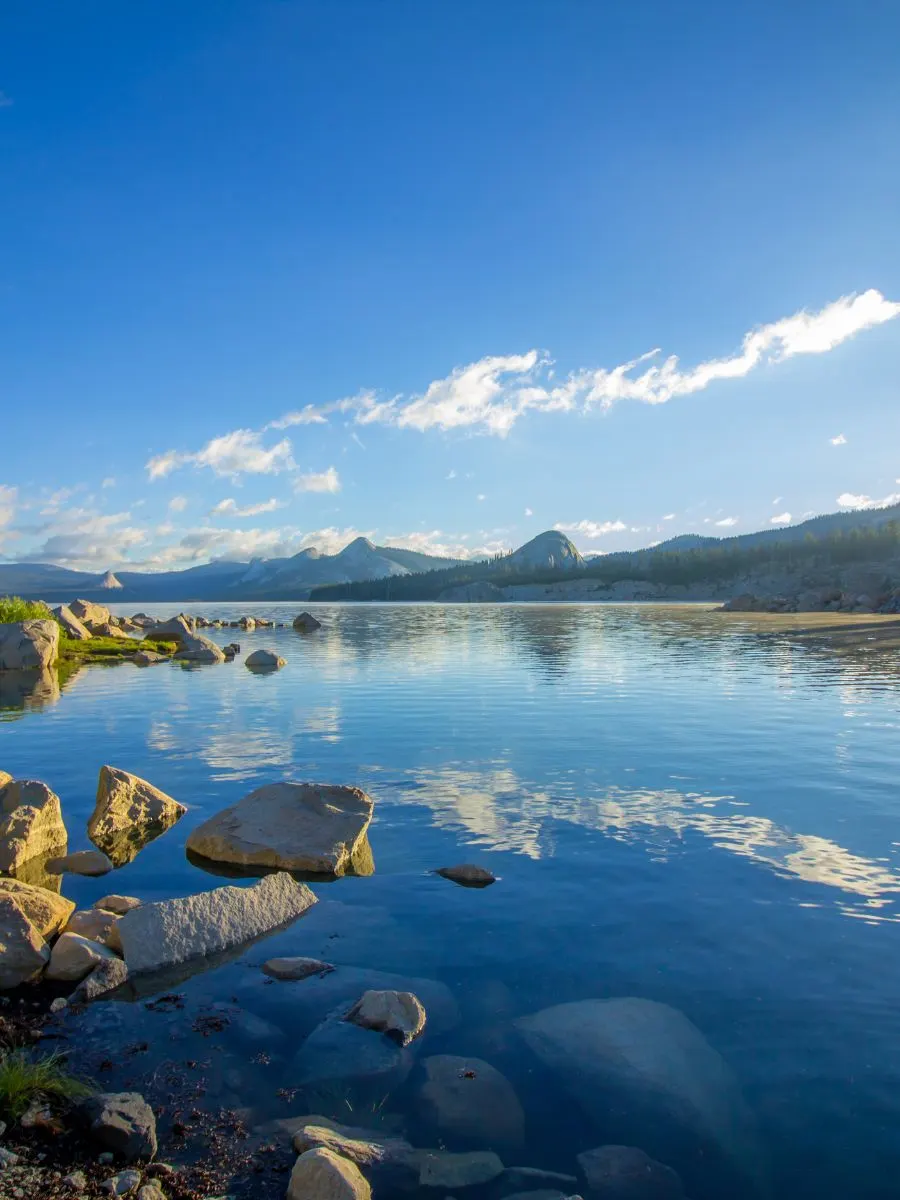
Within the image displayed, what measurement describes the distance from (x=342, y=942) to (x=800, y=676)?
1329 inches

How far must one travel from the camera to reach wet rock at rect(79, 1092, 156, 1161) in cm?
600

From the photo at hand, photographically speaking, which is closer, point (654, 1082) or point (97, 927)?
point (654, 1082)

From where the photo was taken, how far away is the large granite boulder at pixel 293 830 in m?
12.7

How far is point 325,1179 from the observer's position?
5.50 m

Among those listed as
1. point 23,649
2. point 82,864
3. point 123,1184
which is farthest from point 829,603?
point 123,1184

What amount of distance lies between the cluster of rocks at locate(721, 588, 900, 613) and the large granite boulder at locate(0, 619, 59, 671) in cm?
9895

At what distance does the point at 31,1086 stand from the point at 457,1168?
372 cm

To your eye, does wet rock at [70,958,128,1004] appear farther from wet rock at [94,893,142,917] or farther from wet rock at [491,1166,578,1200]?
wet rock at [491,1166,578,1200]

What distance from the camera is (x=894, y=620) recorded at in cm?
8369

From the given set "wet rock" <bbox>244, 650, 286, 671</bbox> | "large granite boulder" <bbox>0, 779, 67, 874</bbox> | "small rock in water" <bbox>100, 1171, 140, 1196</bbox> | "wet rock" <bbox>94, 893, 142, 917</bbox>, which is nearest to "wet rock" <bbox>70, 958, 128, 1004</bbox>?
"wet rock" <bbox>94, 893, 142, 917</bbox>

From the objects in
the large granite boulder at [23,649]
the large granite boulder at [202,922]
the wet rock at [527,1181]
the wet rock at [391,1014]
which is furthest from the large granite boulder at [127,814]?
the large granite boulder at [23,649]

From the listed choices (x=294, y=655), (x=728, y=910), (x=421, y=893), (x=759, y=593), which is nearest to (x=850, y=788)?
(x=728, y=910)

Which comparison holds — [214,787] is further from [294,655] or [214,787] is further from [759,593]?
[759,593]

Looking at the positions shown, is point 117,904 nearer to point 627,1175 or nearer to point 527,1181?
point 527,1181
